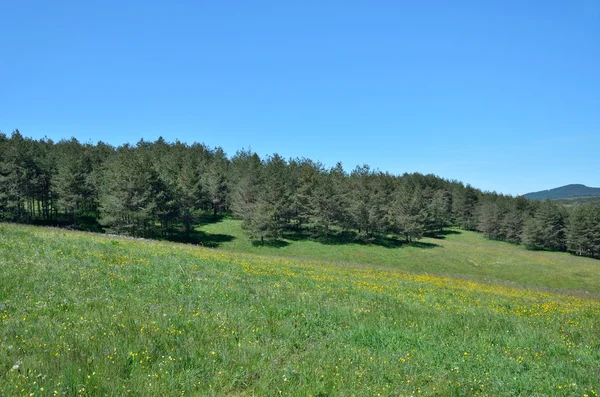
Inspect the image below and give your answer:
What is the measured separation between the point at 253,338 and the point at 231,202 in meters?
71.7

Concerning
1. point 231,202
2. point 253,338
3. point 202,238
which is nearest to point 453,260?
point 202,238

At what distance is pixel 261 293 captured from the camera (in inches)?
426

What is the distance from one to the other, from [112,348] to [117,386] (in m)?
1.16

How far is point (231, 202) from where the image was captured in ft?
251

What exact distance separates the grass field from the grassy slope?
37903mm

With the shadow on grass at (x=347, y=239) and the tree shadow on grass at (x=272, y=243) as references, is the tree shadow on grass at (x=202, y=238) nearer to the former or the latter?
the tree shadow on grass at (x=272, y=243)

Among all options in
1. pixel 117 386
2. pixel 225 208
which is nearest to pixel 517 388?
pixel 117 386

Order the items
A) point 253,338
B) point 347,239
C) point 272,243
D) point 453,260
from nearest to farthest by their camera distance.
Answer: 1. point 253,338
2. point 453,260
3. point 272,243
4. point 347,239

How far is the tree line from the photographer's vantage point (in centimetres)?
5503

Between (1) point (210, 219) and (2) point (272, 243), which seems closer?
(2) point (272, 243)

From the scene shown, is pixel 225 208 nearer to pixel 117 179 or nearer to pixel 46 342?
pixel 117 179

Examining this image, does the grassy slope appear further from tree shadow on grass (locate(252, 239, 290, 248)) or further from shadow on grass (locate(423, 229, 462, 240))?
shadow on grass (locate(423, 229, 462, 240))

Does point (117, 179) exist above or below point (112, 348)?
above

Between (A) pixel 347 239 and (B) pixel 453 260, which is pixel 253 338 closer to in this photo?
(B) pixel 453 260
